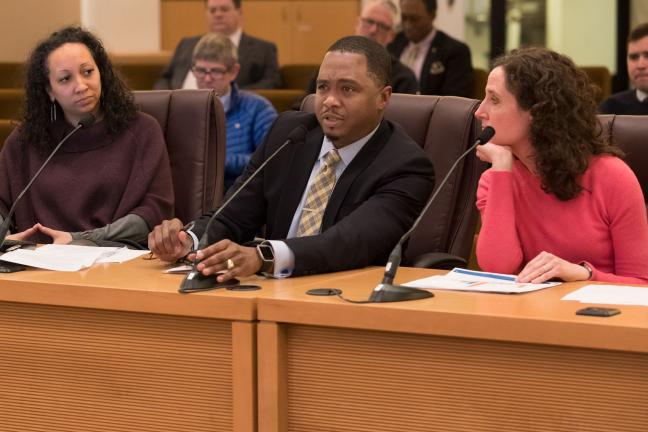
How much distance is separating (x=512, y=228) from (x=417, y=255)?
2.02ft

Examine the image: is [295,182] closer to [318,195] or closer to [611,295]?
[318,195]

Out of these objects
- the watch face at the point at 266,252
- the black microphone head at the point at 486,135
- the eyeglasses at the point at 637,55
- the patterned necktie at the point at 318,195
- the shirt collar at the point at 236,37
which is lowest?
the watch face at the point at 266,252

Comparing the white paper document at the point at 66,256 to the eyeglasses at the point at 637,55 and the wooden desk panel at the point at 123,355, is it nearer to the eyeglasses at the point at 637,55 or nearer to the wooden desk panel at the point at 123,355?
the wooden desk panel at the point at 123,355

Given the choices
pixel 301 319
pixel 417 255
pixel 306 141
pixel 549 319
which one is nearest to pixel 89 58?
pixel 306 141

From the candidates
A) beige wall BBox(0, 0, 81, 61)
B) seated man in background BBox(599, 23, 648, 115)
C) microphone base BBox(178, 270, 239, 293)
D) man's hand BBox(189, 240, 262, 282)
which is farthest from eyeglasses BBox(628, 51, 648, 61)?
beige wall BBox(0, 0, 81, 61)

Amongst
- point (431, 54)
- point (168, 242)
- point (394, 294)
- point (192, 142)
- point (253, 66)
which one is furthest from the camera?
point (253, 66)

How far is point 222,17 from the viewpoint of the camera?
640 cm

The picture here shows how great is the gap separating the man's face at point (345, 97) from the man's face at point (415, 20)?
3.34m

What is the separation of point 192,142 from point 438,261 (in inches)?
39.6

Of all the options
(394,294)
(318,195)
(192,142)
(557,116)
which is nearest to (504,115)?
(557,116)

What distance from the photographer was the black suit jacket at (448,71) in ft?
19.4

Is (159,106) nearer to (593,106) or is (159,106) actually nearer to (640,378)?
(593,106)

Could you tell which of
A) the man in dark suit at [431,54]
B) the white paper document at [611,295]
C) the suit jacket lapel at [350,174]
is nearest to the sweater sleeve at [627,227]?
the white paper document at [611,295]

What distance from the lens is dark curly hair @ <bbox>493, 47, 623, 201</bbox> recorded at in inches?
100
